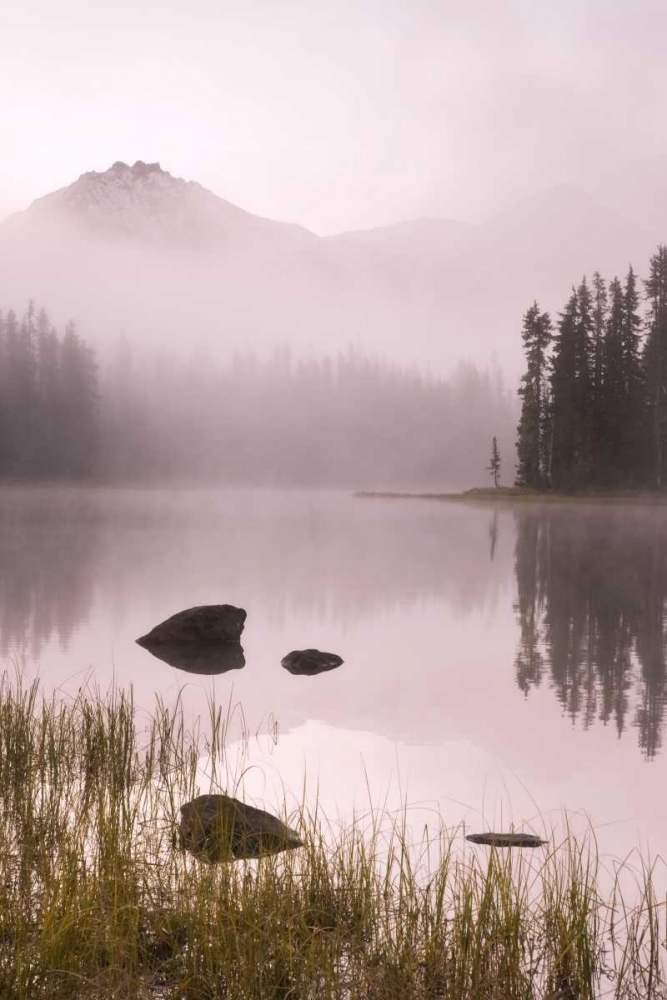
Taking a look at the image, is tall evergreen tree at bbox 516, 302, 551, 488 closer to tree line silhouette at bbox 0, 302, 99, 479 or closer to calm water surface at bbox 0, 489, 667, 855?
calm water surface at bbox 0, 489, 667, 855

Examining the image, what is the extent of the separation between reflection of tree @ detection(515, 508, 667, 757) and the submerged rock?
3.92m

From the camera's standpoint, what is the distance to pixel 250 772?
7.49 m

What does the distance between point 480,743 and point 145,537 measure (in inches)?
1042

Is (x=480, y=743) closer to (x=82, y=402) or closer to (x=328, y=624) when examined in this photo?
(x=328, y=624)

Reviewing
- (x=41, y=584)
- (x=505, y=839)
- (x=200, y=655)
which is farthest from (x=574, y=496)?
(x=505, y=839)

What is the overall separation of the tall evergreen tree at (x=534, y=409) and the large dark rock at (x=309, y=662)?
196 ft

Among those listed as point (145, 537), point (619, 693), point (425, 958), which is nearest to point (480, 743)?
point (619, 693)

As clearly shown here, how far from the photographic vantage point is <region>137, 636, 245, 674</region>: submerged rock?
12805 millimetres

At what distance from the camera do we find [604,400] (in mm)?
70938

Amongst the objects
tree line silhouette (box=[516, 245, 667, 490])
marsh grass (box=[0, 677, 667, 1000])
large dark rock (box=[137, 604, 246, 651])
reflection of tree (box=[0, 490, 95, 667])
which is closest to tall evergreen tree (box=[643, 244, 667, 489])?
tree line silhouette (box=[516, 245, 667, 490])

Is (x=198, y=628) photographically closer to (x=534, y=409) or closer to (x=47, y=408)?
(x=534, y=409)

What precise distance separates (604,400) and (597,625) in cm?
5772

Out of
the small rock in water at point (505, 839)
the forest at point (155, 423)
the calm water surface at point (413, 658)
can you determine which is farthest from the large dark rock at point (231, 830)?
the forest at point (155, 423)

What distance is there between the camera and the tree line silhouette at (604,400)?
69.5 metres
